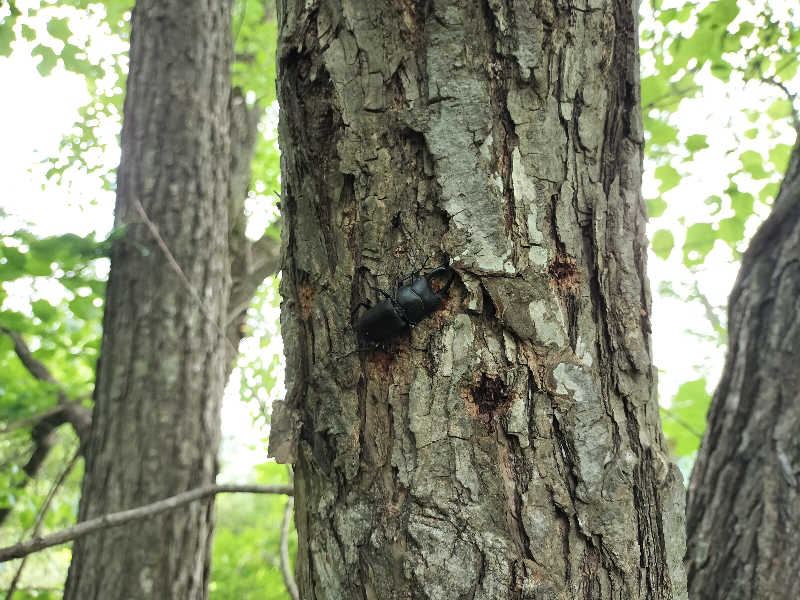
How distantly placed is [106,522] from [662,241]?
2.78 metres

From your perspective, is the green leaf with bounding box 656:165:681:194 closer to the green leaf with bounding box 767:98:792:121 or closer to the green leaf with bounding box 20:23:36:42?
the green leaf with bounding box 767:98:792:121

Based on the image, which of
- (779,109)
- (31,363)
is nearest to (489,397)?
(779,109)

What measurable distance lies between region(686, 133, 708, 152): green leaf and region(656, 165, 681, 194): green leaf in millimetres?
140

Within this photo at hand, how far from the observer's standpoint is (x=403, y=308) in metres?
0.94

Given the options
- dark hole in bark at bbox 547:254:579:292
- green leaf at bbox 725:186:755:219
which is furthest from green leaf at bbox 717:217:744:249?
dark hole in bark at bbox 547:254:579:292

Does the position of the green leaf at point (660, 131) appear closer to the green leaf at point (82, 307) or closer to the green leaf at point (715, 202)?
the green leaf at point (715, 202)

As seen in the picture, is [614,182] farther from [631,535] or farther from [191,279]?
[191,279]

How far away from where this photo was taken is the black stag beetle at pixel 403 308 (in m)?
0.94

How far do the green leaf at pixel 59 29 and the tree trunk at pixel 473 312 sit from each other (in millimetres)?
2805

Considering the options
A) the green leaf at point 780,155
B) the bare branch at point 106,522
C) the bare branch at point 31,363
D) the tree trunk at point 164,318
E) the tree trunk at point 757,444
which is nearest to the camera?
the bare branch at point 106,522

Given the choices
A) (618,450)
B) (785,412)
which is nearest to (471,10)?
(618,450)

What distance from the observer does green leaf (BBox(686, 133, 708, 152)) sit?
2957 millimetres

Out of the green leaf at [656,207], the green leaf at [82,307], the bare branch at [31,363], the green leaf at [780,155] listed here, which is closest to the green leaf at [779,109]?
the green leaf at [780,155]

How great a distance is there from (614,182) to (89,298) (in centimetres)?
263
